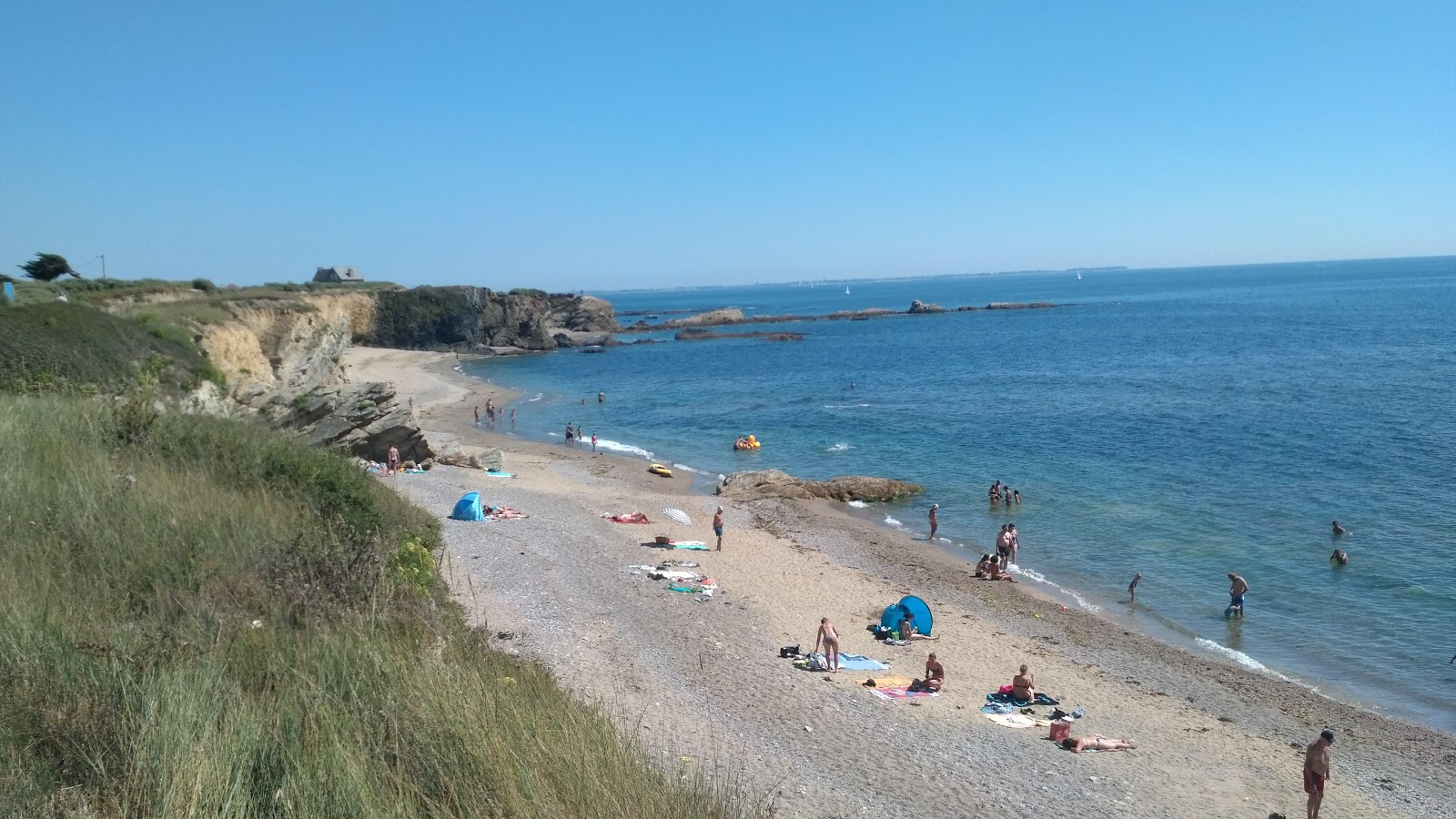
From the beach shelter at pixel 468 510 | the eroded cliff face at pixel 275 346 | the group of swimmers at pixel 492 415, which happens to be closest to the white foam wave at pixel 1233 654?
the beach shelter at pixel 468 510

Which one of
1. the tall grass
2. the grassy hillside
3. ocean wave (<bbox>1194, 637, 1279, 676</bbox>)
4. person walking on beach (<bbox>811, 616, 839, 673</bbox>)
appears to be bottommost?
ocean wave (<bbox>1194, 637, 1279, 676</bbox>)

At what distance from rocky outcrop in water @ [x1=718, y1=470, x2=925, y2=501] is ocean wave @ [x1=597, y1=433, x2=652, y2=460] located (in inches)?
319

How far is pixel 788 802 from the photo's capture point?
29.7 ft

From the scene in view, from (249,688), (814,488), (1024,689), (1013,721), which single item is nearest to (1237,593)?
(1024,689)

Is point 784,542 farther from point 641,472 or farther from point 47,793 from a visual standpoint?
point 47,793

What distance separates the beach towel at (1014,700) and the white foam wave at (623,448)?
24.9 m

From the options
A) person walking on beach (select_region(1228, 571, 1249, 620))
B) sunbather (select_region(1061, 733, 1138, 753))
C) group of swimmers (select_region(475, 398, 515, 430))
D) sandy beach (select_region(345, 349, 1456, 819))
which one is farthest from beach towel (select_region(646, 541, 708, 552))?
group of swimmers (select_region(475, 398, 515, 430))

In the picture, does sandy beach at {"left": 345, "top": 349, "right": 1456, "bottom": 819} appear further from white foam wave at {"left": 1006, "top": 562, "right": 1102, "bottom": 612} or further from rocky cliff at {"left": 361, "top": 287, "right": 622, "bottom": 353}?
rocky cliff at {"left": 361, "top": 287, "right": 622, "bottom": 353}

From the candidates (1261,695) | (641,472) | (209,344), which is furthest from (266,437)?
(641,472)

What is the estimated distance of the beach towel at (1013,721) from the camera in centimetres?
1320

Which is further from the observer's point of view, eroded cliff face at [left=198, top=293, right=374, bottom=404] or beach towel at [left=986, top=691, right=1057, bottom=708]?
eroded cliff face at [left=198, top=293, right=374, bottom=404]

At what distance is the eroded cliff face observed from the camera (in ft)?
93.6

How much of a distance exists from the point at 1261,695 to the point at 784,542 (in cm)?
1202

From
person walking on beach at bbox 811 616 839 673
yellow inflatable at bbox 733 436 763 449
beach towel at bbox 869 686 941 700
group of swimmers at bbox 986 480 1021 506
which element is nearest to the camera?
beach towel at bbox 869 686 941 700
